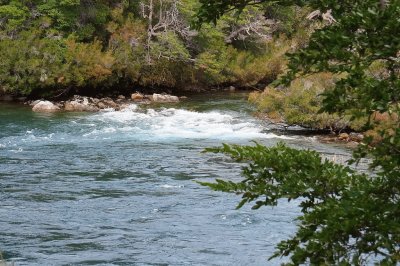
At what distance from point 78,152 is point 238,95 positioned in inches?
611

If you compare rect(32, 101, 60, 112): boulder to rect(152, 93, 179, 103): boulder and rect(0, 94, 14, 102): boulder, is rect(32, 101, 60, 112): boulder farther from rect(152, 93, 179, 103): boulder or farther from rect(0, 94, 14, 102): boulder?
rect(152, 93, 179, 103): boulder

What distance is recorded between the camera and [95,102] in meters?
27.6

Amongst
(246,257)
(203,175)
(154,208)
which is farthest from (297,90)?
(246,257)

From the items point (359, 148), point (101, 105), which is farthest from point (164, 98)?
point (359, 148)

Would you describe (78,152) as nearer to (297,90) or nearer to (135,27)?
(297,90)

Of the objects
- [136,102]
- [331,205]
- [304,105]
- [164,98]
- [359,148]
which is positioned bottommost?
[136,102]

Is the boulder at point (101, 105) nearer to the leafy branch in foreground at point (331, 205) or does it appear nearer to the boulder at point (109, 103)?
the boulder at point (109, 103)

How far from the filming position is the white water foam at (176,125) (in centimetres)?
1992

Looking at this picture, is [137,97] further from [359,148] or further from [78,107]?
[359,148]

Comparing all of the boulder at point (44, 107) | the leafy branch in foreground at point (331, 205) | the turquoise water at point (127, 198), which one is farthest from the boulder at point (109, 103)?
the leafy branch in foreground at point (331, 205)

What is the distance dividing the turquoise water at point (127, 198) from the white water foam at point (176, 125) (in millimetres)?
65

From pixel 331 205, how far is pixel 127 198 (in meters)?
8.82

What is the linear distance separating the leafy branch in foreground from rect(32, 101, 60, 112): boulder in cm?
2155

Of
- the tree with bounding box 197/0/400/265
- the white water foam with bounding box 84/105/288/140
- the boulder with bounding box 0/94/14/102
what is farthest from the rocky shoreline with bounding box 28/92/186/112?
the tree with bounding box 197/0/400/265
